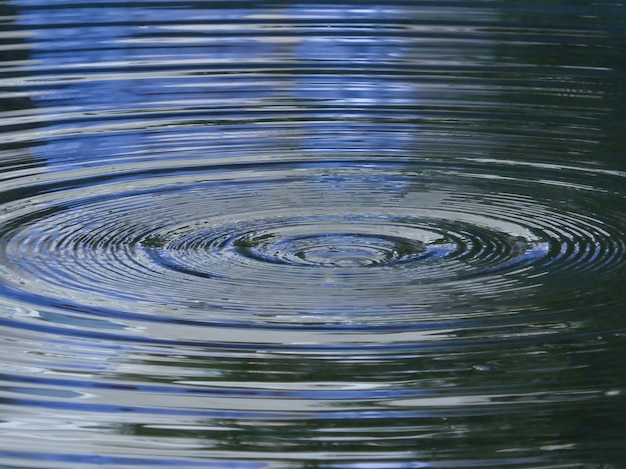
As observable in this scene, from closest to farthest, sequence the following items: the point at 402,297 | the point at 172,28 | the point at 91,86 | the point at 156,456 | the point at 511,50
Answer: the point at 156,456 < the point at 402,297 < the point at 91,86 < the point at 511,50 < the point at 172,28

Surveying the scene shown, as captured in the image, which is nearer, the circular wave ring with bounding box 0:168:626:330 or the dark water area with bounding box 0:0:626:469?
the dark water area with bounding box 0:0:626:469

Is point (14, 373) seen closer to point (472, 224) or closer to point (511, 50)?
point (472, 224)

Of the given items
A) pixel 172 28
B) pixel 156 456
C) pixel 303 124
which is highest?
pixel 172 28

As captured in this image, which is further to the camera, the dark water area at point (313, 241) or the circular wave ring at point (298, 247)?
the circular wave ring at point (298, 247)

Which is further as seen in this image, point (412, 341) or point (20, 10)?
point (20, 10)

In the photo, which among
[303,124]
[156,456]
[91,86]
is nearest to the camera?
[156,456]

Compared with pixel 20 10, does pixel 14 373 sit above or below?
below

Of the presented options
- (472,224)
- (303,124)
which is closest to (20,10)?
(303,124)

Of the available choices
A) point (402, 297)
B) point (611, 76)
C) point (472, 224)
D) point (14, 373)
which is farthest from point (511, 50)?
point (14, 373)
